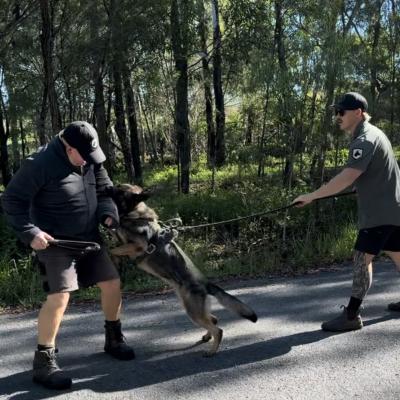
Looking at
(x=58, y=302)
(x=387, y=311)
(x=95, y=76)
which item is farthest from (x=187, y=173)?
(x=58, y=302)

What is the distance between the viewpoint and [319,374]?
381 cm

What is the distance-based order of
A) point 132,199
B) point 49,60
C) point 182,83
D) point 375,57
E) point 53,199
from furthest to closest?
point 182,83, point 375,57, point 49,60, point 132,199, point 53,199

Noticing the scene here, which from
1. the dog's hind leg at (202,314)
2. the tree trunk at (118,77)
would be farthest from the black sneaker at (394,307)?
the tree trunk at (118,77)

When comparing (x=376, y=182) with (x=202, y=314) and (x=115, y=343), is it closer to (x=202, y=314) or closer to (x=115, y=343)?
(x=202, y=314)

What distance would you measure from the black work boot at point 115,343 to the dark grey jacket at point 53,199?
808mm

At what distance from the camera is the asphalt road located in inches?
143

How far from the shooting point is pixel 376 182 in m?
4.57

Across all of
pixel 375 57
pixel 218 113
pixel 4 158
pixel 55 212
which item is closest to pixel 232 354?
pixel 55 212

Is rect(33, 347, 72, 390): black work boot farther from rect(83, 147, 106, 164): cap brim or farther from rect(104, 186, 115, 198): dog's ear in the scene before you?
rect(83, 147, 106, 164): cap brim

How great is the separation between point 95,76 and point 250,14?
4846mm

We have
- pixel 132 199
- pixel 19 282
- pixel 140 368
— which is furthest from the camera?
pixel 19 282

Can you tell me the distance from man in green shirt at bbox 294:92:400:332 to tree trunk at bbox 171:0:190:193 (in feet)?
32.2

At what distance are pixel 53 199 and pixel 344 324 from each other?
2.85m

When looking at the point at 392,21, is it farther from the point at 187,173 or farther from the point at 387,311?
the point at 387,311
